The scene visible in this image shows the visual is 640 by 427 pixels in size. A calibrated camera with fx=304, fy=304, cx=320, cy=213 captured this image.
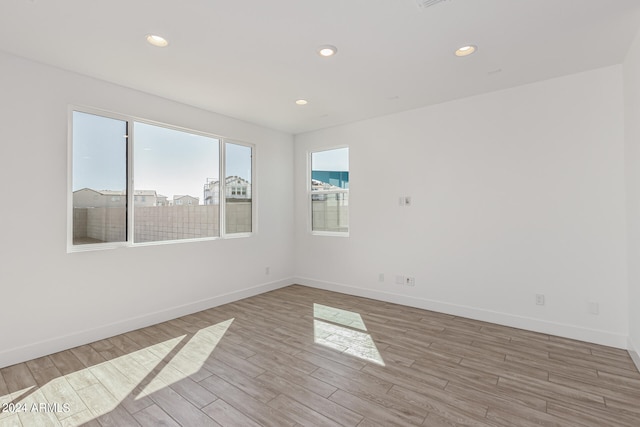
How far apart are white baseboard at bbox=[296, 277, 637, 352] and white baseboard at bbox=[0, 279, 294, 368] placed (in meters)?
1.97

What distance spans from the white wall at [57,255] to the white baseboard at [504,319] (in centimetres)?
250

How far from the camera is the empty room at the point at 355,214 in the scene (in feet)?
7.09

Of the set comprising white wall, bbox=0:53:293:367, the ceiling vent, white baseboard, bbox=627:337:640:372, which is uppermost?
the ceiling vent

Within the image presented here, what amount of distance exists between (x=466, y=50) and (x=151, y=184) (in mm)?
3691

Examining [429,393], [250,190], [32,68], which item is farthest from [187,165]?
[429,393]

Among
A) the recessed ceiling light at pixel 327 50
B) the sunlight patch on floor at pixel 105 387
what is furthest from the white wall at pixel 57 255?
the recessed ceiling light at pixel 327 50

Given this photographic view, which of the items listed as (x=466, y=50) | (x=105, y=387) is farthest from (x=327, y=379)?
(x=466, y=50)

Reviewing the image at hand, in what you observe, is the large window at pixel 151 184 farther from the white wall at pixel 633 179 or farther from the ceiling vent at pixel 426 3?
the white wall at pixel 633 179

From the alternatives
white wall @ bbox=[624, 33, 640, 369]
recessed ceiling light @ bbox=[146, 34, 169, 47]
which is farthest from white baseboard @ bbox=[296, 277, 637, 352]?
recessed ceiling light @ bbox=[146, 34, 169, 47]

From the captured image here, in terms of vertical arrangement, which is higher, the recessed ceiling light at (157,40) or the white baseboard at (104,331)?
the recessed ceiling light at (157,40)

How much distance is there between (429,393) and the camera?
2215 mm

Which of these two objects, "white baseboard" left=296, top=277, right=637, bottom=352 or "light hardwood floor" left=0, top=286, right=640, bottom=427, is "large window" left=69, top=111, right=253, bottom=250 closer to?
"light hardwood floor" left=0, top=286, right=640, bottom=427

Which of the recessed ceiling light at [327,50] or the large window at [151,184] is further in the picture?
the large window at [151,184]

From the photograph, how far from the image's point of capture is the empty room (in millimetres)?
2162
